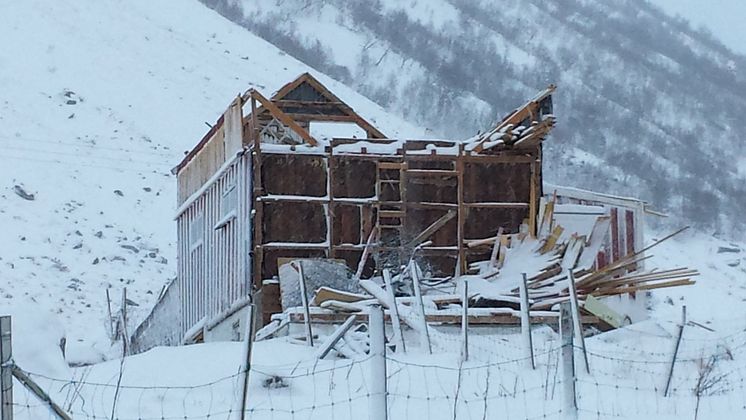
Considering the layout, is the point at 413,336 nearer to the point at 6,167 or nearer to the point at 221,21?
the point at 6,167

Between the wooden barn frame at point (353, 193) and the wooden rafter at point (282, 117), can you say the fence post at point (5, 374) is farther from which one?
the wooden rafter at point (282, 117)

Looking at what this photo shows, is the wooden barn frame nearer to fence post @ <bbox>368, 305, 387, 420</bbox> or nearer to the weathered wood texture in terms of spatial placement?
the weathered wood texture

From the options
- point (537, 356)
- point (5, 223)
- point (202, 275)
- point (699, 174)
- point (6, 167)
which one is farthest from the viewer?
point (699, 174)

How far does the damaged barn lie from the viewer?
2166 centimetres

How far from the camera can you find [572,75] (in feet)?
341

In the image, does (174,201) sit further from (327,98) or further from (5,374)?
(5,374)

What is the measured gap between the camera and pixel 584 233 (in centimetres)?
2338

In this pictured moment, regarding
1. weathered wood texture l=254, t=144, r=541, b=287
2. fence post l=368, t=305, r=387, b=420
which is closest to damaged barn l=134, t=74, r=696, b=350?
weathered wood texture l=254, t=144, r=541, b=287

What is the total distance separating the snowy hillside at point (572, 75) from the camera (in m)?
77.6

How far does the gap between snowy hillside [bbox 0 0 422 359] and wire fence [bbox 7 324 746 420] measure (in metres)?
14.3

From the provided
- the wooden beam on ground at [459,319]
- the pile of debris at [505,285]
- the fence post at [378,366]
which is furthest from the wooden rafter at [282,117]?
the fence post at [378,366]

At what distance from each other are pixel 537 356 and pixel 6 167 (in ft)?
119

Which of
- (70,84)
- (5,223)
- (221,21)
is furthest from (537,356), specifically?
(221,21)

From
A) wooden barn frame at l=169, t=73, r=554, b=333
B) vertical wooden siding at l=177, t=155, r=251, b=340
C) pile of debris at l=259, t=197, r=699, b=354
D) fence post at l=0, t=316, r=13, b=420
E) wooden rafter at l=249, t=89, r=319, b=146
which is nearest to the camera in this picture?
fence post at l=0, t=316, r=13, b=420
